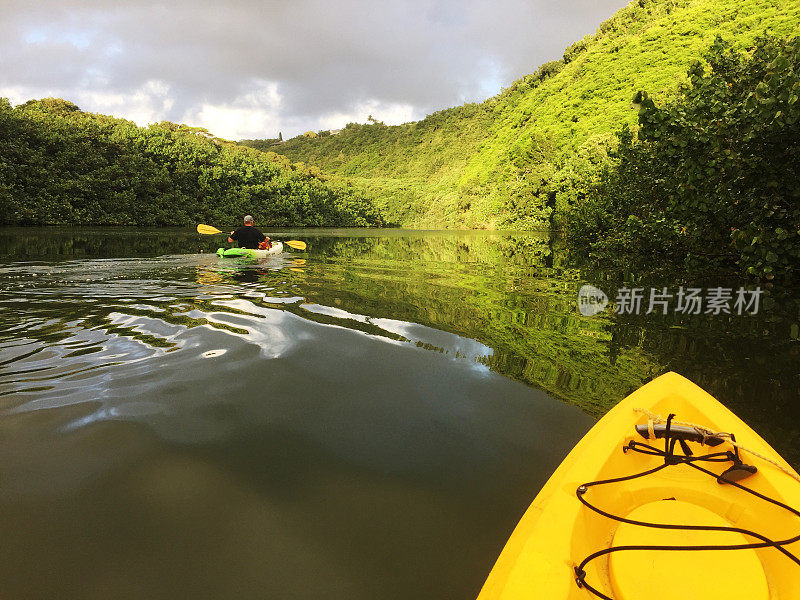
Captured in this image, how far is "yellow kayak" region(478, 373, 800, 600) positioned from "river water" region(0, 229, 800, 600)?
0.47 metres

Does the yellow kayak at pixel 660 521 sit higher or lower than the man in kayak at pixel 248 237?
lower

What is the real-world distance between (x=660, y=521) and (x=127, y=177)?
54113 mm

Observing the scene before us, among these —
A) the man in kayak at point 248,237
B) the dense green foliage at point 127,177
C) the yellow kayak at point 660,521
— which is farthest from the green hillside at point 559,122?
the dense green foliage at point 127,177

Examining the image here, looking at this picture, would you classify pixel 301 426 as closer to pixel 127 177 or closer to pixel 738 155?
pixel 738 155

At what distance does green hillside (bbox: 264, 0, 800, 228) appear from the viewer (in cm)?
4566

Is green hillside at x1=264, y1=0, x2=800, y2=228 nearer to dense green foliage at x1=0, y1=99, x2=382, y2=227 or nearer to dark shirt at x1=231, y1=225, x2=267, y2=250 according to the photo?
dark shirt at x1=231, y1=225, x2=267, y2=250

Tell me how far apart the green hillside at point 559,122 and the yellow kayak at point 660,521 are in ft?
63.6

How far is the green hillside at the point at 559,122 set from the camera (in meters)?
45.7

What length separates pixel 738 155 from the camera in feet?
24.3

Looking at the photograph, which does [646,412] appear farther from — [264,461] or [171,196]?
[171,196]

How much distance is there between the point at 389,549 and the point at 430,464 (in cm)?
79

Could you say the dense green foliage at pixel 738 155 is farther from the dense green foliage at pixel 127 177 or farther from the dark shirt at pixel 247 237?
the dense green foliage at pixel 127 177

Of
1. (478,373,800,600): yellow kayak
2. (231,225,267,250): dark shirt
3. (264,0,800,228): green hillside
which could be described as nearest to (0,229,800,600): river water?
(478,373,800,600): yellow kayak

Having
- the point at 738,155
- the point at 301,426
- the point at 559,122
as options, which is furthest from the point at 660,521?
the point at 559,122
